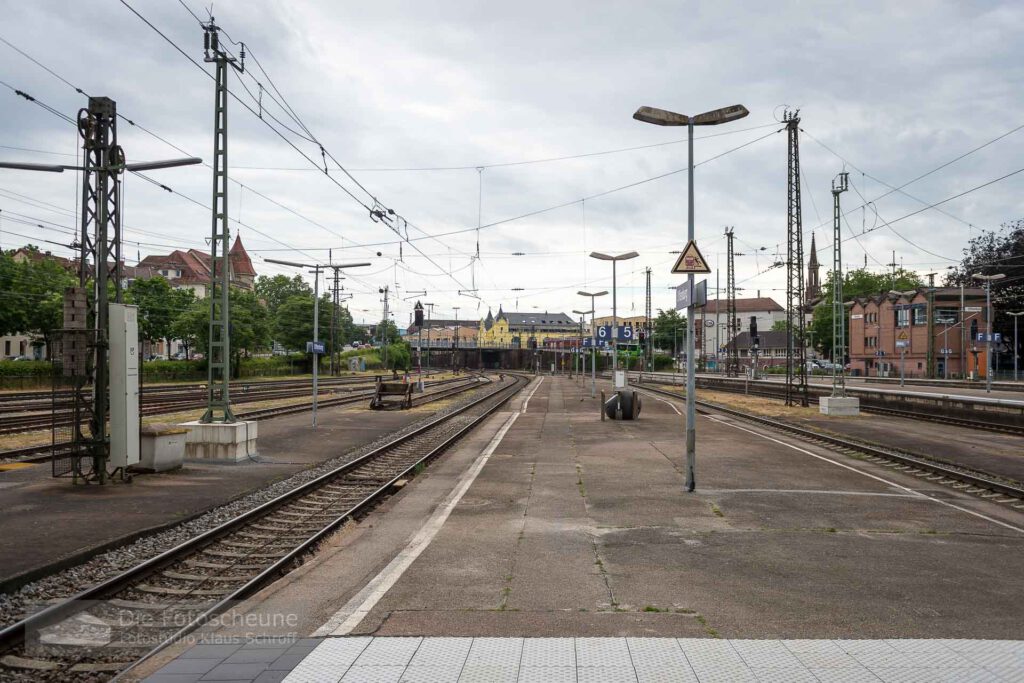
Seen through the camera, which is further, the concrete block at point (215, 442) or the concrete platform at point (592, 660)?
the concrete block at point (215, 442)

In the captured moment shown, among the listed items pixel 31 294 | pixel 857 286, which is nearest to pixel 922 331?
pixel 857 286

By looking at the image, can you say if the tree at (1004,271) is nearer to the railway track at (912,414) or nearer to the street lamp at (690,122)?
the railway track at (912,414)

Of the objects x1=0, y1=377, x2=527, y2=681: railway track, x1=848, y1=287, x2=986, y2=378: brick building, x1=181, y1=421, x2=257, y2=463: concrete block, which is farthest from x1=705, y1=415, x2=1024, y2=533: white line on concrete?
x1=848, y1=287, x2=986, y2=378: brick building

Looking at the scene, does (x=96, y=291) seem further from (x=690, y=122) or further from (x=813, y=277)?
(x=813, y=277)

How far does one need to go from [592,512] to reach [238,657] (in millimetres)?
6443

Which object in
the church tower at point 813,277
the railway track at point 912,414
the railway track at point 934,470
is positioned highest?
the church tower at point 813,277

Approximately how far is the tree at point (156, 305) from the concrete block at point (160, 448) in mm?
52280

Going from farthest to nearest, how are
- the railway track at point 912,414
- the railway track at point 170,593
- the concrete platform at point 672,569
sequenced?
the railway track at point 912,414, the concrete platform at point 672,569, the railway track at point 170,593

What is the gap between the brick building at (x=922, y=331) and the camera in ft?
250

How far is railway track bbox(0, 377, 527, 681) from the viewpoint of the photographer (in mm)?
5707

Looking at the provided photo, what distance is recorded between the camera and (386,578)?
24.6 feet

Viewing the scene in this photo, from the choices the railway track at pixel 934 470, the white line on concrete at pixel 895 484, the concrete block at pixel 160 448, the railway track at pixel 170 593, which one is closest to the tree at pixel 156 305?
the concrete block at pixel 160 448

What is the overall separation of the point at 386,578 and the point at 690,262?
7.91m

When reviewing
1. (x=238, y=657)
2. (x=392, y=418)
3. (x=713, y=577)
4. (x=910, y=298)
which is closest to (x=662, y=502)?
(x=713, y=577)
